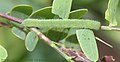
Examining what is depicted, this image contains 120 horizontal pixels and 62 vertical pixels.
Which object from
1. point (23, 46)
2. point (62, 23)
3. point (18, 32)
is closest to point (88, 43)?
point (62, 23)

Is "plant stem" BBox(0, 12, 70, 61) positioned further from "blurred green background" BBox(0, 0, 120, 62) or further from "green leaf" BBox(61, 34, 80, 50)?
"blurred green background" BBox(0, 0, 120, 62)

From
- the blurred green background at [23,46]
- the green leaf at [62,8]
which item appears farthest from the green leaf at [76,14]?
the blurred green background at [23,46]

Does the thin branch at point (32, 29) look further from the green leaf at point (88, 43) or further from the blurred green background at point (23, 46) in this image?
the blurred green background at point (23, 46)

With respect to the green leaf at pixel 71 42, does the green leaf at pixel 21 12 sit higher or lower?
higher

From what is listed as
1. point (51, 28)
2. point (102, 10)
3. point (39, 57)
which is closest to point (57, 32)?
point (51, 28)

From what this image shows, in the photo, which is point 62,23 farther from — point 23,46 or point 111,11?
point 23,46

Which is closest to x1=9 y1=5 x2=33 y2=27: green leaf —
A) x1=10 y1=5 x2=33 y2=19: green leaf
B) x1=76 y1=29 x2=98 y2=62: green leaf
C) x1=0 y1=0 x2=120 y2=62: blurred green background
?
x1=10 y1=5 x2=33 y2=19: green leaf

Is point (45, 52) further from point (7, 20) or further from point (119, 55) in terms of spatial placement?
point (7, 20)
